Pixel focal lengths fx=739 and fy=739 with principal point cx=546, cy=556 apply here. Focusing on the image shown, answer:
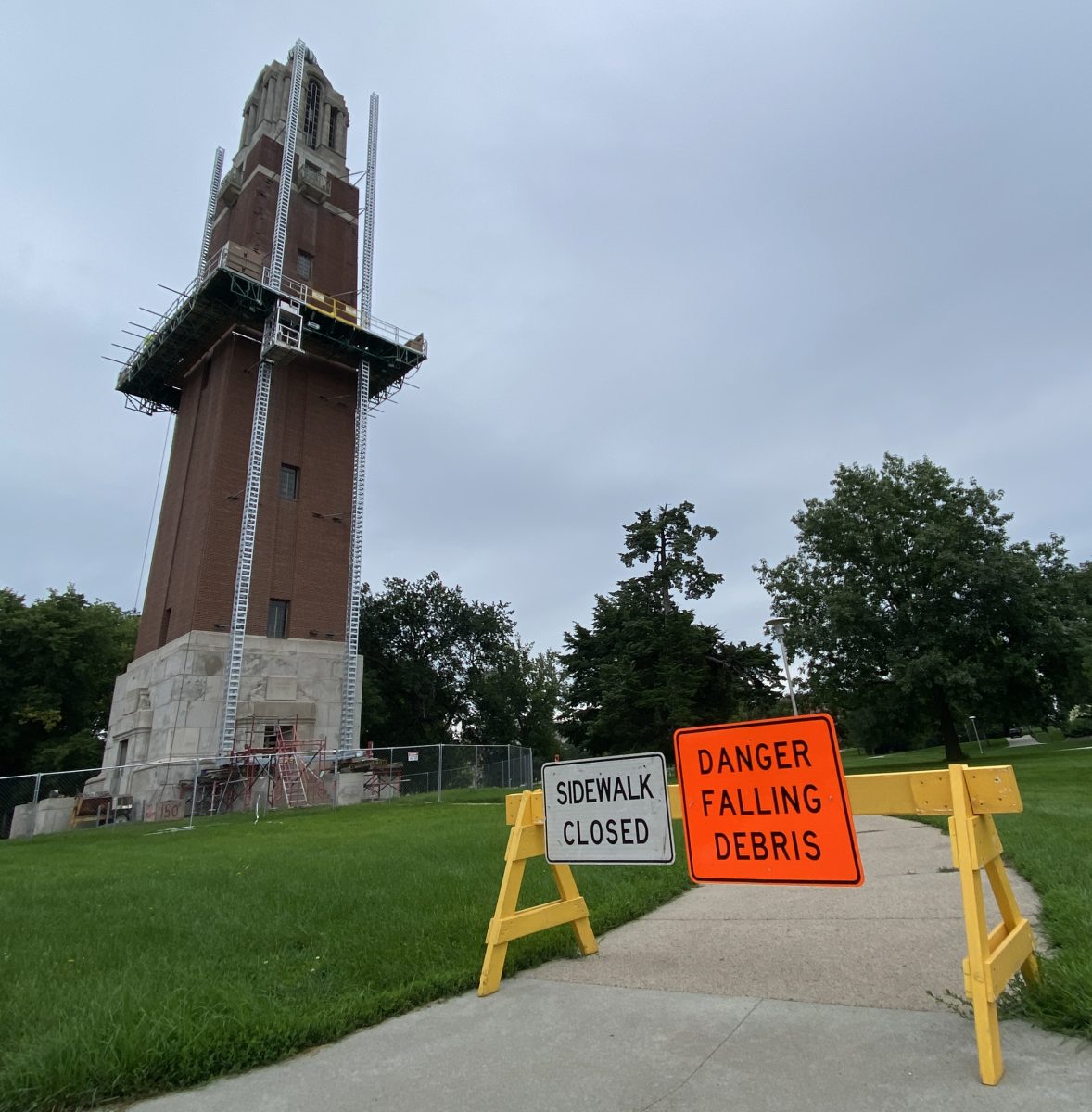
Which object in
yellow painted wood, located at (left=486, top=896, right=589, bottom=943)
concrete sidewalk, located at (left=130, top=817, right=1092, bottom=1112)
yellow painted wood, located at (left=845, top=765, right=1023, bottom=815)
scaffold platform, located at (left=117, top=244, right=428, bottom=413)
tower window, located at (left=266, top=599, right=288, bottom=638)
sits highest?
scaffold platform, located at (left=117, top=244, right=428, bottom=413)

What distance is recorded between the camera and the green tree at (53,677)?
37.9 metres

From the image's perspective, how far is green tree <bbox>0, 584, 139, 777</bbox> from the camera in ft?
124

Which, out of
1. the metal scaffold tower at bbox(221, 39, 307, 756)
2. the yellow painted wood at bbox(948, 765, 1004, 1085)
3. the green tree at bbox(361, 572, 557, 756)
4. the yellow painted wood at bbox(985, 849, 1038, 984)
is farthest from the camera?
the green tree at bbox(361, 572, 557, 756)

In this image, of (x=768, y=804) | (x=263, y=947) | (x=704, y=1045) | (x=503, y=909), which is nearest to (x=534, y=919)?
(x=503, y=909)

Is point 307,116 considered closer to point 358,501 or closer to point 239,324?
point 239,324

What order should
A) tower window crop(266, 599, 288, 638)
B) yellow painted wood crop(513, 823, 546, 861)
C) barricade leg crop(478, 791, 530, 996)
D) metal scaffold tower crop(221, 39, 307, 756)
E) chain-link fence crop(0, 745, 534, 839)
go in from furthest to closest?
tower window crop(266, 599, 288, 638) < metal scaffold tower crop(221, 39, 307, 756) < chain-link fence crop(0, 745, 534, 839) < yellow painted wood crop(513, 823, 546, 861) < barricade leg crop(478, 791, 530, 996)

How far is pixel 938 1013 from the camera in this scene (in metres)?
3.40

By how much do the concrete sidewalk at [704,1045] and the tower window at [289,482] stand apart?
1259 inches

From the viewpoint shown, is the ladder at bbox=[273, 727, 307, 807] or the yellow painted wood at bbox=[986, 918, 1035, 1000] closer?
the yellow painted wood at bbox=[986, 918, 1035, 1000]

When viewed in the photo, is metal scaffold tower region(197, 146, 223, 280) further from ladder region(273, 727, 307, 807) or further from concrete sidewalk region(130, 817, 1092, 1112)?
concrete sidewalk region(130, 817, 1092, 1112)

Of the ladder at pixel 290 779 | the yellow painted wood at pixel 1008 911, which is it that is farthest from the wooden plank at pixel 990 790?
the ladder at pixel 290 779

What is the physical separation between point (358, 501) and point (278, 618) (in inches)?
263

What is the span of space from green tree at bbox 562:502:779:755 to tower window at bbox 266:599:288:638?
52.4 ft

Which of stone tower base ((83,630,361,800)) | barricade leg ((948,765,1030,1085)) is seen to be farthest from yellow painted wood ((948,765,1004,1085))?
stone tower base ((83,630,361,800))
